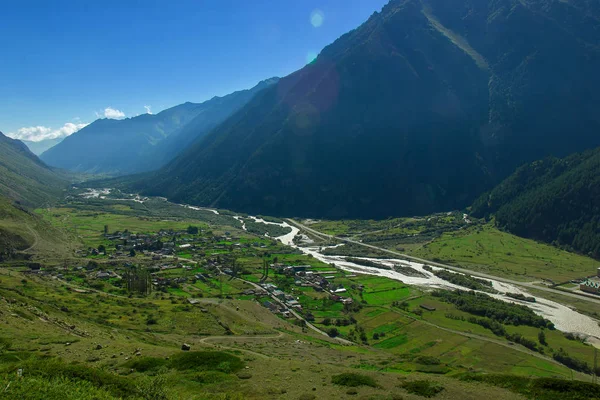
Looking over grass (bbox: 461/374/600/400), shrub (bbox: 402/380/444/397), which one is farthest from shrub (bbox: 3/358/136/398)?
grass (bbox: 461/374/600/400)

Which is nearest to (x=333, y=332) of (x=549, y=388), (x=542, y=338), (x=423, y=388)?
(x=542, y=338)

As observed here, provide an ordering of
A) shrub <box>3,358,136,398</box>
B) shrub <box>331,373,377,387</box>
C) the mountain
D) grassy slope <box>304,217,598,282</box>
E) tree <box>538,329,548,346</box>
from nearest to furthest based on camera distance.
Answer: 1. shrub <box>3,358,136,398</box>
2. shrub <box>331,373,377,387</box>
3. tree <box>538,329,548,346</box>
4. grassy slope <box>304,217,598,282</box>
5. the mountain

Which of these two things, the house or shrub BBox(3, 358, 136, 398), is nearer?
shrub BBox(3, 358, 136, 398)

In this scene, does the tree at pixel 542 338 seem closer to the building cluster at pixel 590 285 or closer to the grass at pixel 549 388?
the building cluster at pixel 590 285

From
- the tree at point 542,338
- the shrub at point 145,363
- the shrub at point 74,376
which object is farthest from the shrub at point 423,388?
the tree at point 542,338

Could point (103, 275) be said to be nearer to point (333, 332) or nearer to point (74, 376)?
point (333, 332)

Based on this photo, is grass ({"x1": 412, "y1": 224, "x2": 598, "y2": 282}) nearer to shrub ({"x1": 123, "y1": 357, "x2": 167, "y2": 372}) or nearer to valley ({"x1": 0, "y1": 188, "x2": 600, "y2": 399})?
valley ({"x1": 0, "y1": 188, "x2": 600, "y2": 399})
